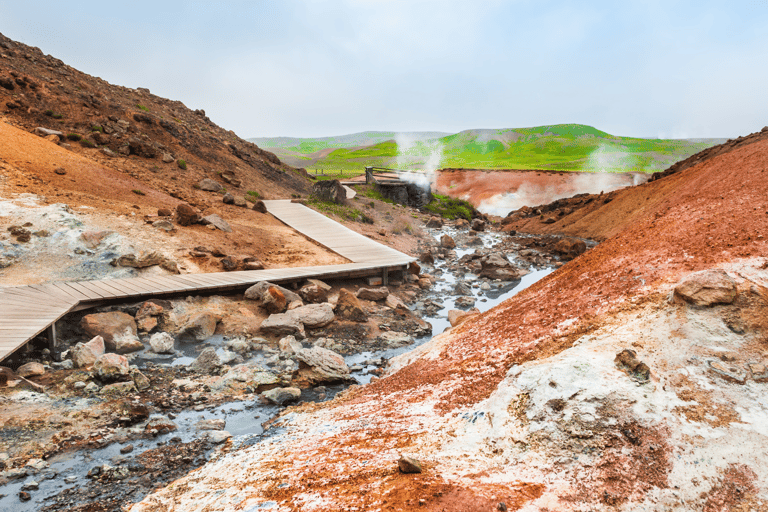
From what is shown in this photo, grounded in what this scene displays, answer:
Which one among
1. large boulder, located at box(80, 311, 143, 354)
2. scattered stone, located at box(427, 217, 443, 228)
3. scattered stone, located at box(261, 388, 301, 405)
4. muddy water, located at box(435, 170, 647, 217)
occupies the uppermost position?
muddy water, located at box(435, 170, 647, 217)

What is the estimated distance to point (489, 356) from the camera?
219 inches

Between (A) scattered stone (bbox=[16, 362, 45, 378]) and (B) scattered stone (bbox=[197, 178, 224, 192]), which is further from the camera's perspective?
(B) scattered stone (bbox=[197, 178, 224, 192])

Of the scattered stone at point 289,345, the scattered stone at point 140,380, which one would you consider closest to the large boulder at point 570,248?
the scattered stone at point 289,345

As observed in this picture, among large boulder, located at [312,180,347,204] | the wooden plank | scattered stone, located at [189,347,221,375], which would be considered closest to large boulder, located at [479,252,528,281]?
large boulder, located at [312,180,347,204]

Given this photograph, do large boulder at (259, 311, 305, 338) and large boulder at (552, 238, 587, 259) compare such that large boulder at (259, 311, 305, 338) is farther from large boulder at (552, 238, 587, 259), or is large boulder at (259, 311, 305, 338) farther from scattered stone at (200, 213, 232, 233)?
large boulder at (552, 238, 587, 259)

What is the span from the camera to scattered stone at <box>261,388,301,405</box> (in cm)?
704

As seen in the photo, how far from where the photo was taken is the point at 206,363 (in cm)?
809

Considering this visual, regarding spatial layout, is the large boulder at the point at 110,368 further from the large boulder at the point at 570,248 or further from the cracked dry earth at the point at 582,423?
the large boulder at the point at 570,248

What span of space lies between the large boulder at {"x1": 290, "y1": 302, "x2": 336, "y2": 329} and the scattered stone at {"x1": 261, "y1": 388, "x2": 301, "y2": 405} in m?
2.99

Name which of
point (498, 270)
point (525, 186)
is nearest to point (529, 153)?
point (525, 186)

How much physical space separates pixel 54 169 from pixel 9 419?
11.7 m

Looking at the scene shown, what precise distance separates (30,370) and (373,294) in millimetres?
7603

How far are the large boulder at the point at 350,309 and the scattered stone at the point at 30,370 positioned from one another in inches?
235

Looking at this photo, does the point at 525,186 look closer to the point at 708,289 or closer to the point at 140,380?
the point at 140,380
